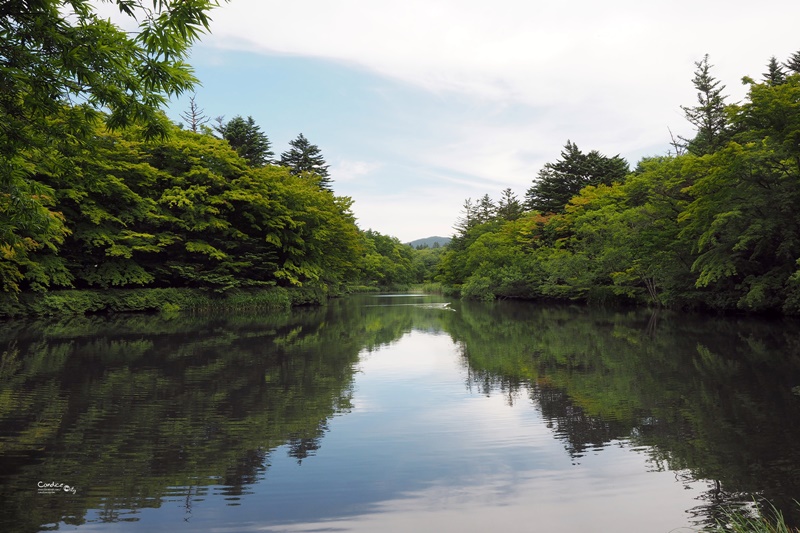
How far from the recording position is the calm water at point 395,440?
408 centimetres

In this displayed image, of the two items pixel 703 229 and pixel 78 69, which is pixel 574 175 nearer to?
pixel 703 229

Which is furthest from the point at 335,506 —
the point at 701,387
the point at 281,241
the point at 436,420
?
the point at 281,241

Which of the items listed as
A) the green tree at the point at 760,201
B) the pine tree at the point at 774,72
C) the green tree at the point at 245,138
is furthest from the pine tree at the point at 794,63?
the green tree at the point at 245,138

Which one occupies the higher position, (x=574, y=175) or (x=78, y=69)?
(x=574, y=175)

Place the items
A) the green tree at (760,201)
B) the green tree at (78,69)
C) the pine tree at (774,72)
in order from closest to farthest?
the green tree at (78,69) < the green tree at (760,201) < the pine tree at (774,72)

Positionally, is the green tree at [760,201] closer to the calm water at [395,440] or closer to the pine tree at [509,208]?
the calm water at [395,440]

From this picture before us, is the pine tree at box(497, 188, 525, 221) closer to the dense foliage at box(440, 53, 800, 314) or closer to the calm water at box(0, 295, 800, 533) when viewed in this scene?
the dense foliage at box(440, 53, 800, 314)

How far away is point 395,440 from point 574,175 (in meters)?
45.0

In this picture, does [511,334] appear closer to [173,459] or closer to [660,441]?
[660,441]

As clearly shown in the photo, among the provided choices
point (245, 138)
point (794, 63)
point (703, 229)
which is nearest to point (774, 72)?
point (794, 63)

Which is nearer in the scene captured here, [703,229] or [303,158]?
[703,229]

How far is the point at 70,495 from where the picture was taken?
4301 millimetres

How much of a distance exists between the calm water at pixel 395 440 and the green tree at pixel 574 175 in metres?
35.1

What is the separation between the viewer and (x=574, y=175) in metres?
46.9
